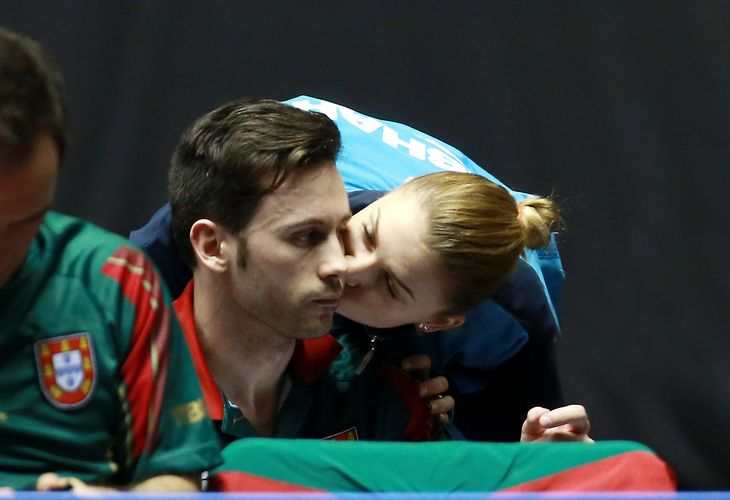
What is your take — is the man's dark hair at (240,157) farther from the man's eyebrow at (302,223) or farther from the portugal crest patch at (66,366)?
the portugal crest patch at (66,366)

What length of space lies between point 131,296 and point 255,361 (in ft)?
1.10

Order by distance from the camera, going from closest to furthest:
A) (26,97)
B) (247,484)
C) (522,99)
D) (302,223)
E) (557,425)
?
1. (26,97)
2. (247,484)
3. (302,223)
4. (557,425)
5. (522,99)

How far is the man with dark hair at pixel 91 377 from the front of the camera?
882 millimetres

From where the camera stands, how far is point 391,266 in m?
1.25

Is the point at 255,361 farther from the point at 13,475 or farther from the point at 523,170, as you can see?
the point at 523,170

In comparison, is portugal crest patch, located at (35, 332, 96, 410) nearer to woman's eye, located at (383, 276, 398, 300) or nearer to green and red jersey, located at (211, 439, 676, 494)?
green and red jersey, located at (211, 439, 676, 494)

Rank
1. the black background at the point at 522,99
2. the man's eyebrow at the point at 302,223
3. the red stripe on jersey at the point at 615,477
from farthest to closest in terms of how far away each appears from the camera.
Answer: the black background at the point at 522,99, the man's eyebrow at the point at 302,223, the red stripe on jersey at the point at 615,477

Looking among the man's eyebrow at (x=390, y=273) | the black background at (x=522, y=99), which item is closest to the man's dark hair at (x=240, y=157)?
the man's eyebrow at (x=390, y=273)

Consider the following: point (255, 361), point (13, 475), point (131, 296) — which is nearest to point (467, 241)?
point (255, 361)

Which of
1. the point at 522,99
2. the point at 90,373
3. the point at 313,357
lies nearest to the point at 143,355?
the point at 90,373

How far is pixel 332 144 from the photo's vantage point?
1190mm

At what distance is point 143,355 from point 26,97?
0.23 metres

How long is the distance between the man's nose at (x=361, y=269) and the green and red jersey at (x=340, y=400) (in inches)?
3.2

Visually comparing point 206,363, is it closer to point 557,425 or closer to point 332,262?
point 332,262
